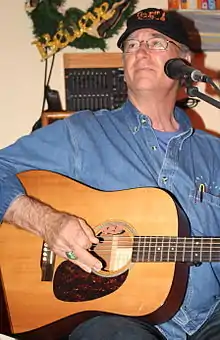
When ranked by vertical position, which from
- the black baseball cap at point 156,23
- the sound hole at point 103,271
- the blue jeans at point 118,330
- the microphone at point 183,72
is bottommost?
the blue jeans at point 118,330

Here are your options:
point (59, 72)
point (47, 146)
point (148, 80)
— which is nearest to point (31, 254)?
point (47, 146)

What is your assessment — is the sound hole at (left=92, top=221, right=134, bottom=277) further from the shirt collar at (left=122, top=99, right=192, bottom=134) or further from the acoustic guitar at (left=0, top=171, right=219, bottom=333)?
the shirt collar at (left=122, top=99, right=192, bottom=134)

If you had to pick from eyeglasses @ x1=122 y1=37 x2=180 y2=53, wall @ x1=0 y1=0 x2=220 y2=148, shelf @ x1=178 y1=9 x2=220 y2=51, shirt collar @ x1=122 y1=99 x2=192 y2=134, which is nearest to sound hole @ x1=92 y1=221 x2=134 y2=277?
shirt collar @ x1=122 y1=99 x2=192 y2=134

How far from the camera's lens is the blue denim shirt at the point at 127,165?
1.33 metres

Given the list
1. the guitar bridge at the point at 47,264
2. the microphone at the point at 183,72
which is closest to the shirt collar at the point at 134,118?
the microphone at the point at 183,72

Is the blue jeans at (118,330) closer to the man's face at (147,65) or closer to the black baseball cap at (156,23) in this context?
the man's face at (147,65)

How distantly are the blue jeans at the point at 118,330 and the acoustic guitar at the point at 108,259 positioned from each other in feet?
0.16

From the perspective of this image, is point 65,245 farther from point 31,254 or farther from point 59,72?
point 59,72

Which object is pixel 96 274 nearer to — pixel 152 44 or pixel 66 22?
pixel 152 44

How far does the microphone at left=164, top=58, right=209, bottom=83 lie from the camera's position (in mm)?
1104

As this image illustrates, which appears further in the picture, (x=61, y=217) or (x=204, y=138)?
(x=204, y=138)

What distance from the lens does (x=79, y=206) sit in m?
1.33

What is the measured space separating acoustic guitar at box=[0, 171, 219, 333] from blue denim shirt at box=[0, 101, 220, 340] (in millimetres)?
49

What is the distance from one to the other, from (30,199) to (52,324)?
0.30 metres
